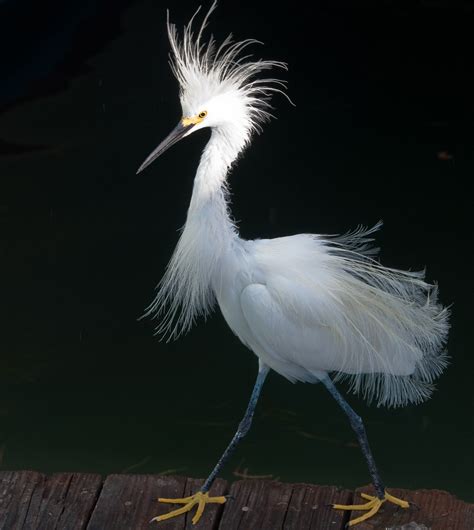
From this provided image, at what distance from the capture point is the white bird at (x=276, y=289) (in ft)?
8.39

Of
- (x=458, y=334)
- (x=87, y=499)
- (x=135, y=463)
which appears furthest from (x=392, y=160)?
(x=87, y=499)

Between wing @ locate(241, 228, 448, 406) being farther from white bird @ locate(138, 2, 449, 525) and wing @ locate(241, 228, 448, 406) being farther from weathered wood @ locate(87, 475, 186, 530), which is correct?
weathered wood @ locate(87, 475, 186, 530)

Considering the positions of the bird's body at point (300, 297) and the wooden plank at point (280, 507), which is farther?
the bird's body at point (300, 297)

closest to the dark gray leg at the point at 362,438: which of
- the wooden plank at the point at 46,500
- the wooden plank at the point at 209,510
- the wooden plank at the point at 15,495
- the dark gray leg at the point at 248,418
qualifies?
the dark gray leg at the point at 248,418

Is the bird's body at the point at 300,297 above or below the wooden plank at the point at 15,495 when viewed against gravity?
above

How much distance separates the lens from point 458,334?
413 cm

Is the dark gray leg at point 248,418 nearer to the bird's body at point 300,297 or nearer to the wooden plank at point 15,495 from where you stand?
the bird's body at point 300,297

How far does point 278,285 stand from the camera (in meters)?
2.58

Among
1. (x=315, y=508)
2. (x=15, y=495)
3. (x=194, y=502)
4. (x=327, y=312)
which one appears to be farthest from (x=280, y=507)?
(x=15, y=495)

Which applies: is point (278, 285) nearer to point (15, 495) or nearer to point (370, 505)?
point (370, 505)

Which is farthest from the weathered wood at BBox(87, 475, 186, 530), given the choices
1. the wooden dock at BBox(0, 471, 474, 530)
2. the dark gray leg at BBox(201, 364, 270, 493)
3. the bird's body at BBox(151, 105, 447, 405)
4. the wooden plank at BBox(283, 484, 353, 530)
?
the bird's body at BBox(151, 105, 447, 405)

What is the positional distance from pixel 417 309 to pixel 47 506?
3.27ft

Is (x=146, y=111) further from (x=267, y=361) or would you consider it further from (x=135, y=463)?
(x=267, y=361)

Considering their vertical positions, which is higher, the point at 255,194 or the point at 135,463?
the point at 255,194
